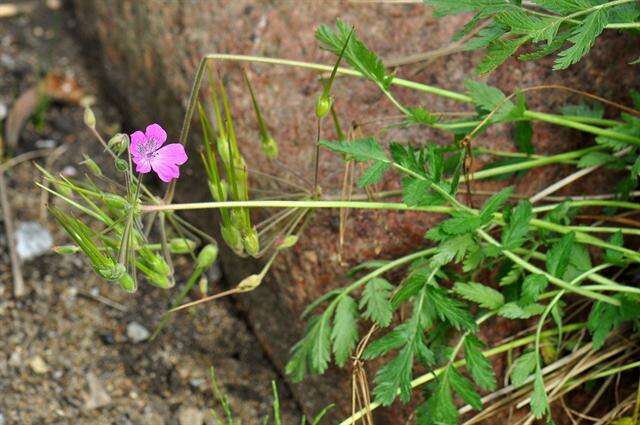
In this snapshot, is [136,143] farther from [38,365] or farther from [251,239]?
[38,365]

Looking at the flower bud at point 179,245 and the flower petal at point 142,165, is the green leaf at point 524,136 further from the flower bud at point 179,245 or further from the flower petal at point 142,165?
the flower petal at point 142,165

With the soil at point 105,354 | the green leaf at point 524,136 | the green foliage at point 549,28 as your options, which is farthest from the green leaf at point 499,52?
the soil at point 105,354

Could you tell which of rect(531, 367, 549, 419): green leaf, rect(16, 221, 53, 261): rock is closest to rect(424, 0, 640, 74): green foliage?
rect(531, 367, 549, 419): green leaf

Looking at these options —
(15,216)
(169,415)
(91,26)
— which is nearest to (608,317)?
(169,415)

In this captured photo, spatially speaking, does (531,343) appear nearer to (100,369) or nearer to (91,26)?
(100,369)

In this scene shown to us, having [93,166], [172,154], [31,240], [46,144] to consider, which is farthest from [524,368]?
[46,144]
